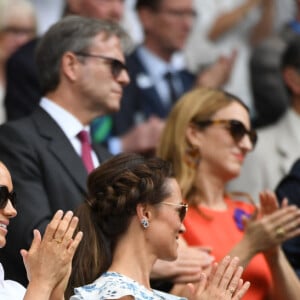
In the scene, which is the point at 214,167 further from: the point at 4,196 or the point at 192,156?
the point at 4,196

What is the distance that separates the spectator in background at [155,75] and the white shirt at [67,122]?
1.22 meters

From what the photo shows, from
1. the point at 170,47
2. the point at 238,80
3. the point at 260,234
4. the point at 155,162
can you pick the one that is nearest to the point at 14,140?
the point at 155,162

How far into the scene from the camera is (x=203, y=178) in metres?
7.14

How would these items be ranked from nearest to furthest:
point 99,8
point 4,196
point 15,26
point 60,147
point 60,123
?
point 4,196 → point 60,147 → point 60,123 → point 99,8 → point 15,26

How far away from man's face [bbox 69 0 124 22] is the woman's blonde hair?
4.60 feet

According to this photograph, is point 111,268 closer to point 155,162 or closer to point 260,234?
point 155,162

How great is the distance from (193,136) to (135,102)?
137 centimetres

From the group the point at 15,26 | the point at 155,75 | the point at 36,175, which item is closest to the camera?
the point at 36,175

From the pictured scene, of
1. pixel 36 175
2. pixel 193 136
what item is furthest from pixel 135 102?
pixel 36 175

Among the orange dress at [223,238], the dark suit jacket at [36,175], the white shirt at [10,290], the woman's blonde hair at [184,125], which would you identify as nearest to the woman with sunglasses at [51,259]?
the white shirt at [10,290]

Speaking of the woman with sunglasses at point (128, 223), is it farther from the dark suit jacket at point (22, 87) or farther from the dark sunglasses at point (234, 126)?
the dark suit jacket at point (22, 87)

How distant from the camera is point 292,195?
7.21 meters

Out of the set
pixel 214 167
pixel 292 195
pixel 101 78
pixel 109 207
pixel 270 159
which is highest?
pixel 101 78

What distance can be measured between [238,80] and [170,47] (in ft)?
2.49
